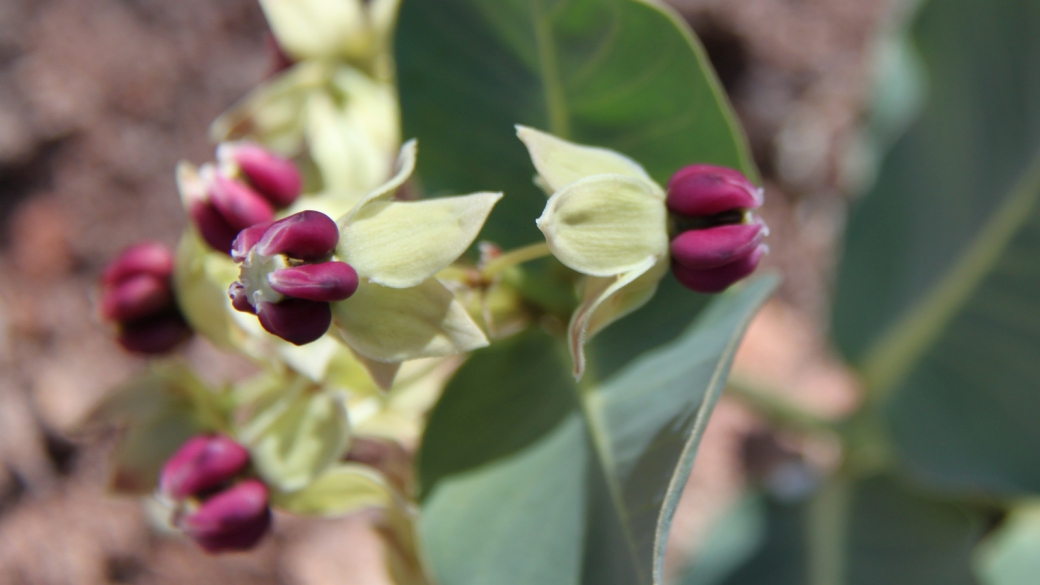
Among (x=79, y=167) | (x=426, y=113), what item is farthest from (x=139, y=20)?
(x=426, y=113)

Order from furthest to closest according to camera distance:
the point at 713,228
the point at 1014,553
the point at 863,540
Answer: the point at 1014,553
the point at 863,540
the point at 713,228

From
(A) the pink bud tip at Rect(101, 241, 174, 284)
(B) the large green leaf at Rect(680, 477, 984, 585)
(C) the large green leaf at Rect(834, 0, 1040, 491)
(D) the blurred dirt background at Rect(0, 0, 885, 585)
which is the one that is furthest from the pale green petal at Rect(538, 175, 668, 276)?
(D) the blurred dirt background at Rect(0, 0, 885, 585)

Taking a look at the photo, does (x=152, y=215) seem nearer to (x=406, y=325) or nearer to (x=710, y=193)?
(x=406, y=325)

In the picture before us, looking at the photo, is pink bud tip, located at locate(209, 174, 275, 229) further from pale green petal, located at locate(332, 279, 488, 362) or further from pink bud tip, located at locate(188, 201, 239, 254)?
pale green petal, located at locate(332, 279, 488, 362)

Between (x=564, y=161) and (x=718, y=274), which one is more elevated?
(x=564, y=161)

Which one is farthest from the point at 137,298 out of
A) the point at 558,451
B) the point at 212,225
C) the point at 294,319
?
the point at 558,451

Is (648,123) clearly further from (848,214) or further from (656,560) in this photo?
(848,214)
